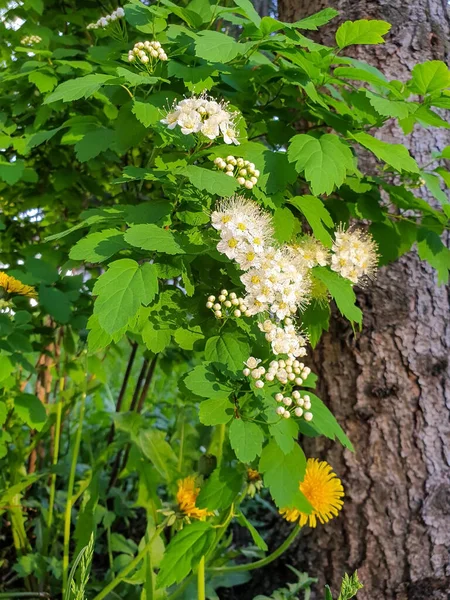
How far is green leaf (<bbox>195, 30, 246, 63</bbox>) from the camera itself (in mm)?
875

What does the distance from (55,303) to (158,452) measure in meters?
0.47

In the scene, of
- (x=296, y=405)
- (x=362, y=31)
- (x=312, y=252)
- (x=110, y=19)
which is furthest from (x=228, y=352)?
(x=110, y=19)

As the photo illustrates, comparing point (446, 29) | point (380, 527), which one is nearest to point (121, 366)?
point (380, 527)

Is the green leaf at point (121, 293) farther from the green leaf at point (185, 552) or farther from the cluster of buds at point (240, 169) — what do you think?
the green leaf at point (185, 552)

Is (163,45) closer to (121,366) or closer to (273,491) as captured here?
(273,491)

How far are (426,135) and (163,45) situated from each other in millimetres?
822

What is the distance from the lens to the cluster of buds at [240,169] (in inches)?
35.7

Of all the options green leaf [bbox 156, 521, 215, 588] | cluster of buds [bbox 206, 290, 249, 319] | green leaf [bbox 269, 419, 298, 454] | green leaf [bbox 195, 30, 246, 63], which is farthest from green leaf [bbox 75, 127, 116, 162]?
green leaf [bbox 156, 521, 215, 588]

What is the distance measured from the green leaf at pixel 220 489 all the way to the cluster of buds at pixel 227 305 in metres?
0.34

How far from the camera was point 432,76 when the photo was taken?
981 mm

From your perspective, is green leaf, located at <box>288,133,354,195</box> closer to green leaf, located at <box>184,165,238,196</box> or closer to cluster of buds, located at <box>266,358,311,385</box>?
green leaf, located at <box>184,165,238,196</box>

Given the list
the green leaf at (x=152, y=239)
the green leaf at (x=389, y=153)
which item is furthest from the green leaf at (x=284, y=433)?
the green leaf at (x=389, y=153)

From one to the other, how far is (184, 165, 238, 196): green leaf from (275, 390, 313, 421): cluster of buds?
34 centimetres

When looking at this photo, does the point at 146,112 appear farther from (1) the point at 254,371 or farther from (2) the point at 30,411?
(2) the point at 30,411
